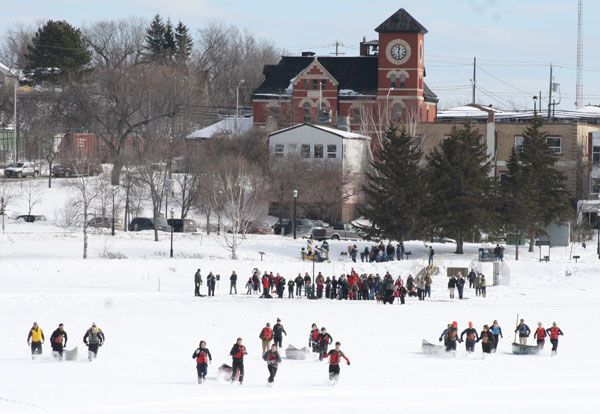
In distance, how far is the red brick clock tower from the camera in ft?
335

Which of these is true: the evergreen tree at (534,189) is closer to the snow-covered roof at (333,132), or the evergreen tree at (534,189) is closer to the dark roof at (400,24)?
the snow-covered roof at (333,132)

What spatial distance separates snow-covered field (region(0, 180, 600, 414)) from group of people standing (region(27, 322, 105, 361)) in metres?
0.30

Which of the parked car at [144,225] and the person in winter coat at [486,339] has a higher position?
the parked car at [144,225]

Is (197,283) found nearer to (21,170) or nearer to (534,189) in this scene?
(534,189)

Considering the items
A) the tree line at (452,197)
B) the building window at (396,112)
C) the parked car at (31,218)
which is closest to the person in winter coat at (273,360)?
the tree line at (452,197)

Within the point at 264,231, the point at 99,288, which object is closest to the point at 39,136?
the point at 264,231

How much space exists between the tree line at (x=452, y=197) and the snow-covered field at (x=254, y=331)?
5.11 feet

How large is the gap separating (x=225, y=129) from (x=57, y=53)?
678 inches

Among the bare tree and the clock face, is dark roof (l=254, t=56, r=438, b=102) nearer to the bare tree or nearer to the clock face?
the clock face

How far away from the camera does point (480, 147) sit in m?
67.0

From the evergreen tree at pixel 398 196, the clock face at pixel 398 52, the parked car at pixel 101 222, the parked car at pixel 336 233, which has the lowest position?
the parked car at pixel 336 233

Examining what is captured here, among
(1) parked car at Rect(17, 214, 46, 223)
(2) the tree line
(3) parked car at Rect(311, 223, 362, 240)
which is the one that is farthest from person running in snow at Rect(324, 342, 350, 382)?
(1) parked car at Rect(17, 214, 46, 223)

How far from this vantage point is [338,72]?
10712cm

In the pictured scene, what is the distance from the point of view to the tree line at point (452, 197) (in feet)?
213
